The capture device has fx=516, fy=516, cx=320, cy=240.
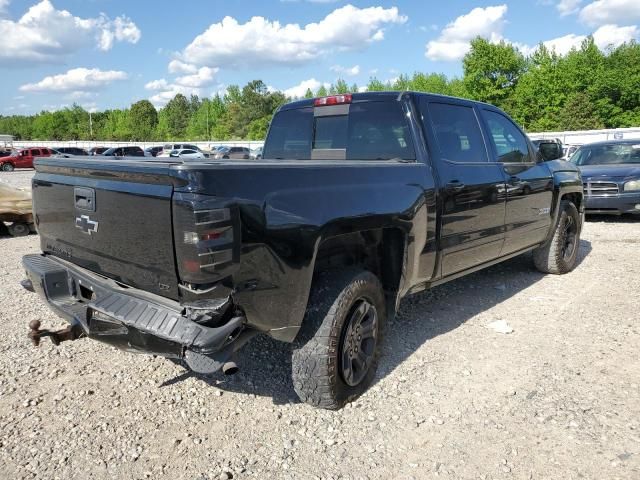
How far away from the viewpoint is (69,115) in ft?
375

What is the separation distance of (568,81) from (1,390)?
62377mm

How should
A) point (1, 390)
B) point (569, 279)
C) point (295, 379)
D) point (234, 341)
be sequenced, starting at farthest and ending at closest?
point (569, 279) < point (1, 390) < point (295, 379) < point (234, 341)

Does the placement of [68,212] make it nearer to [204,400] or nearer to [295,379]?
[204,400]

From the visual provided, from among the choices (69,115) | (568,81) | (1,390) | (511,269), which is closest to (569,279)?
(511,269)

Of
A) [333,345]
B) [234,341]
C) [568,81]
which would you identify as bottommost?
[333,345]

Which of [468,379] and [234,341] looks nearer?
[234,341]

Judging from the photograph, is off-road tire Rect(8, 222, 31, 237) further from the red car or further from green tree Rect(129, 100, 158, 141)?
green tree Rect(129, 100, 158, 141)

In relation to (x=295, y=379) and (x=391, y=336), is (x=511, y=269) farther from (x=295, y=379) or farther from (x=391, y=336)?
(x=295, y=379)

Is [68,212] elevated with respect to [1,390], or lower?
elevated

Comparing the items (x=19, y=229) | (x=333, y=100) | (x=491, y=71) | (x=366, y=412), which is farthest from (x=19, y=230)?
(x=491, y=71)

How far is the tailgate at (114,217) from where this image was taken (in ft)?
8.17

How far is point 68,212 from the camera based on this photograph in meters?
3.12

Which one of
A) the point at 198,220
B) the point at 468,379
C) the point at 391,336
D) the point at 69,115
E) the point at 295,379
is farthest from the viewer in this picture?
the point at 69,115

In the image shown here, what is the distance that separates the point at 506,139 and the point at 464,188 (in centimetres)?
135
